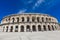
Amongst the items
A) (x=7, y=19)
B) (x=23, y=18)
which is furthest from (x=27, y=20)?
(x=7, y=19)

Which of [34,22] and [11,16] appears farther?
[11,16]

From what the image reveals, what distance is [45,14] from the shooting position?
1786 inches

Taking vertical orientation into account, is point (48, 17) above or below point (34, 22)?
above

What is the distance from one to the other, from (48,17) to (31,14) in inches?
326

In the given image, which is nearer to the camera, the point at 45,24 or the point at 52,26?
the point at 45,24

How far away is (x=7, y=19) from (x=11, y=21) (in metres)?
2.98

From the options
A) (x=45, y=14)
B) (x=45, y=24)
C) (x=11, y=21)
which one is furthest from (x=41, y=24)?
(x=11, y=21)

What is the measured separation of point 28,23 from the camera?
41.2m

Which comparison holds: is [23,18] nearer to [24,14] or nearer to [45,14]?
[24,14]

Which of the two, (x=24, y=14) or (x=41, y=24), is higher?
(x=24, y=14)

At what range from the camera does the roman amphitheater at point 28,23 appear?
135 ft

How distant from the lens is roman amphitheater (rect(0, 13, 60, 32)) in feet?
135

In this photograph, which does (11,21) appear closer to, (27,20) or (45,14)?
(27,20)

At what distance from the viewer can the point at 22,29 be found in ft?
138
